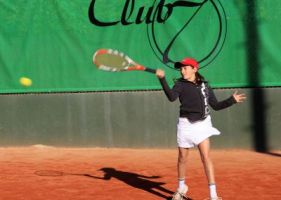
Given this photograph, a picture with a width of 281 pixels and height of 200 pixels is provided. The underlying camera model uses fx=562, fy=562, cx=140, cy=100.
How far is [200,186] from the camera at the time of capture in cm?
734

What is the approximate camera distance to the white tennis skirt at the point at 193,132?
6105mm

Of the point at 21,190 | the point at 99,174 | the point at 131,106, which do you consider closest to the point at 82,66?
the point at 131,106

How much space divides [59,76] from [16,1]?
1.77 m

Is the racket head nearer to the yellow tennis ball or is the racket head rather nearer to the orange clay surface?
the orange clay surface

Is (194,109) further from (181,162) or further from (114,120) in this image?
(114,120)

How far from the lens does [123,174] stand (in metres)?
8.40

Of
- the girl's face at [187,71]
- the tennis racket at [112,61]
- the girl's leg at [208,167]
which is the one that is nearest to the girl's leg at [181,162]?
the girl's leg at [208,167]

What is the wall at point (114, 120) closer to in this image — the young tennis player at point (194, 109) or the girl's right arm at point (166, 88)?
the young tennis player at point (194, 109)

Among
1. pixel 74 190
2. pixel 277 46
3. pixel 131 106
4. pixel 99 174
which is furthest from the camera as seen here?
pixel 131 106

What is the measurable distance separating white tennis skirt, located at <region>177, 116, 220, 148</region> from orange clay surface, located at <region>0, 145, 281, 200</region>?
841mm

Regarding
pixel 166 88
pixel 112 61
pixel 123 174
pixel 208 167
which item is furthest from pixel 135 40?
pixel 208 167

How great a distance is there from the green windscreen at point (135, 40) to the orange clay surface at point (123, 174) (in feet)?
4.51

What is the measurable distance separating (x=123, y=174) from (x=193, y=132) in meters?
2.53

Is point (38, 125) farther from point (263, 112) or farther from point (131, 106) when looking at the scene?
point (263, 112)
